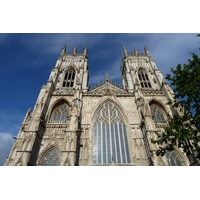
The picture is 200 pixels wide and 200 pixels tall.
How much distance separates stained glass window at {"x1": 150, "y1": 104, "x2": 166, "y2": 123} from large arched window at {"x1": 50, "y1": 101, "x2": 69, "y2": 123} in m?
12.5

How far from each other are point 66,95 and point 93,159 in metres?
10.3

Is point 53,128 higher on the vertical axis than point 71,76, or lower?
lower

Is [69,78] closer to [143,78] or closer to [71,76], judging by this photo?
[71,76]

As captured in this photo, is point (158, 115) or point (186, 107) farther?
point (158, 115)

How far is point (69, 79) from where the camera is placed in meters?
24.5

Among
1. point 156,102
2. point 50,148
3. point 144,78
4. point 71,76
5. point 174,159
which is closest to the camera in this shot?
point 174,159

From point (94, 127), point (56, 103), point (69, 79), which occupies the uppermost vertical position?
point (69, 79)

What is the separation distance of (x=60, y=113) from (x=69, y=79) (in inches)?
343

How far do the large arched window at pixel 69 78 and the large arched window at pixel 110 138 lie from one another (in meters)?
8.90

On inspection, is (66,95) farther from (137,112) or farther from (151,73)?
(151,73)

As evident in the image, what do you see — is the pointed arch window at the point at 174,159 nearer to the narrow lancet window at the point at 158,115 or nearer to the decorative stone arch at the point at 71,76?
the narrow lancet window at the point at 158,115

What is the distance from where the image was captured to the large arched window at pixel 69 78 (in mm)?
23625

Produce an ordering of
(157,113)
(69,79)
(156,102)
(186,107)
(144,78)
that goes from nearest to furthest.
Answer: (186,107) → (157,113) → (156,102) → (69,79) → (144,78)

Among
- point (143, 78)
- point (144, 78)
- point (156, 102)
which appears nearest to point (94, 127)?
point (156, 102)
